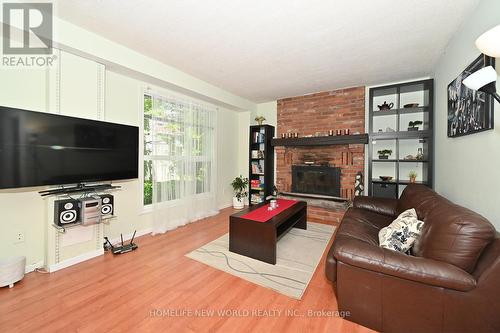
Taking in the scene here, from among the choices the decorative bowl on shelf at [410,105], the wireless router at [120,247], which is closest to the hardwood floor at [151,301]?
the wireless router at [120,247]

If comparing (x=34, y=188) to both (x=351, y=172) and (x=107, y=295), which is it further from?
(x=351, y=172)

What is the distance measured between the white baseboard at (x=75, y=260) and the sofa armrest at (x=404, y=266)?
9.06ft

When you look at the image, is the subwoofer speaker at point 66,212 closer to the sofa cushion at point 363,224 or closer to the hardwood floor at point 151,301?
the hardwood floor at point 151,301

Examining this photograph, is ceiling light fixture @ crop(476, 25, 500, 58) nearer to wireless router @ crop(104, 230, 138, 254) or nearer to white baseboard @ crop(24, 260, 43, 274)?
wireless router @ crop(104, 230, 138, 254)

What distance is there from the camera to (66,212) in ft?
7.07

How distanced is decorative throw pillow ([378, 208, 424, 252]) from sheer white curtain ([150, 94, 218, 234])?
305 cm

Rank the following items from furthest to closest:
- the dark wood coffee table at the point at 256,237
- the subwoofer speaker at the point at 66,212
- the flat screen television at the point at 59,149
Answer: the dark wood coffee table at the point at 256,237
the subwoofer speaker at the point at 66,212
the flat screen television at the point at 59,149

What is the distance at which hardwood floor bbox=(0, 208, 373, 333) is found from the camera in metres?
1.50

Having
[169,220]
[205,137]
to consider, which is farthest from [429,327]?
[205,137]

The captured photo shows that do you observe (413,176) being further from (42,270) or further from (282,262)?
(42,270)

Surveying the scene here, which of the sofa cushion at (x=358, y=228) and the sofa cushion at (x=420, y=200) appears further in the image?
the sofa cushion at (x=420, y=200)

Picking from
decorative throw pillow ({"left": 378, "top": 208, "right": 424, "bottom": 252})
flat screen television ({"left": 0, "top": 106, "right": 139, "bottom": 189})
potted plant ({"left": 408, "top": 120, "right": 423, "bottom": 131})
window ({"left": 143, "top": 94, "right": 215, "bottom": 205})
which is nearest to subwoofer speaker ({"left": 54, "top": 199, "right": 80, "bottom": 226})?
flat screen television ({"left": 0, "top": 106, "right": 139, "bottom": 189})

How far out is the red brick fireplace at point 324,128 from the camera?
4.00 m

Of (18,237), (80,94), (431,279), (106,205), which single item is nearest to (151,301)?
(106,205)
